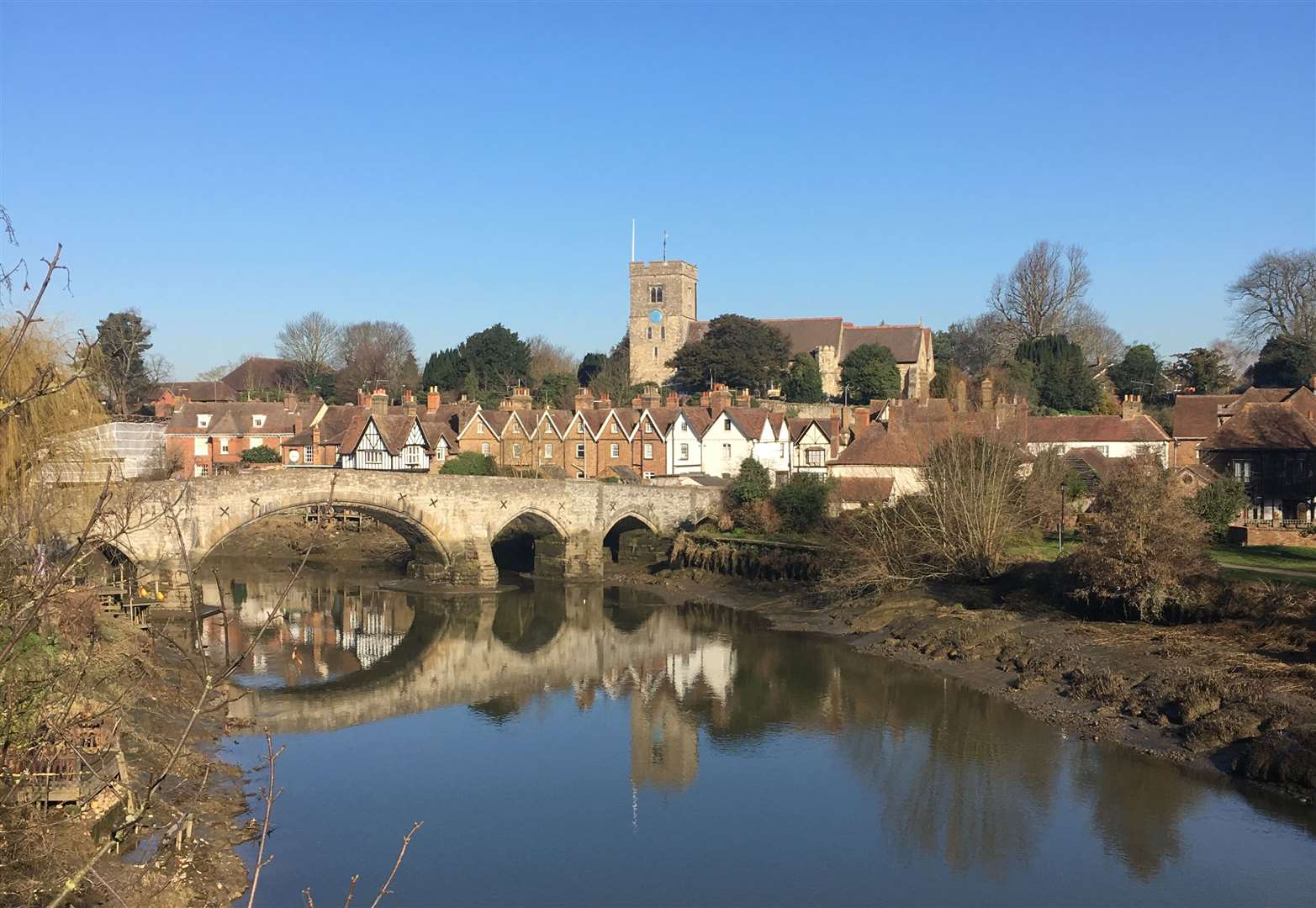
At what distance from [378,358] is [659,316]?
63.0 ft

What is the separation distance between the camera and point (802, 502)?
4334cm

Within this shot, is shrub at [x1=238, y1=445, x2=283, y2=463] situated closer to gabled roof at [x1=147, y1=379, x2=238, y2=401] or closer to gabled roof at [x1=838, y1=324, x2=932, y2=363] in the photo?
gabled roof at [x1=147, y1=379, x2=238, y2=401]

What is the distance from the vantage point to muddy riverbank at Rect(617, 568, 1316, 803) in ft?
65.3

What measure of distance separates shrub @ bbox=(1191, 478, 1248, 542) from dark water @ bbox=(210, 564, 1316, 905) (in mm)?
13359

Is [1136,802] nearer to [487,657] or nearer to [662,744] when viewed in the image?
[662,744]

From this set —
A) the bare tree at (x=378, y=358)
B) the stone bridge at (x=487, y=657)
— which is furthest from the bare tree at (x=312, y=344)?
the stone bridge at (x=487, y=657)

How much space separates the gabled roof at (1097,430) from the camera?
49281 millimetres

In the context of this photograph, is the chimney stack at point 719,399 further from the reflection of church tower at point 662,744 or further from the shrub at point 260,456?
the reflection of church tower at point 662,744

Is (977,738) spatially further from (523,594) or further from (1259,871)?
(523,594)

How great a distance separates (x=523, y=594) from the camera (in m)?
39.4

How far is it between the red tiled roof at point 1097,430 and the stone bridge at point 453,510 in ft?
48.7

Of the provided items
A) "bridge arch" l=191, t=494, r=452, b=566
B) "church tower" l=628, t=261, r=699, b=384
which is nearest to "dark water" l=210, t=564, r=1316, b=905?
"bridge arch" l=191, t=494, r=452, b=566

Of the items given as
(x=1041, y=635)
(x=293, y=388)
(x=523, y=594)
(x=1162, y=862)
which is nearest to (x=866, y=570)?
(x=1041, y=635)

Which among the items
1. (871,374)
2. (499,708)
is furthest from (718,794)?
(871,374)
